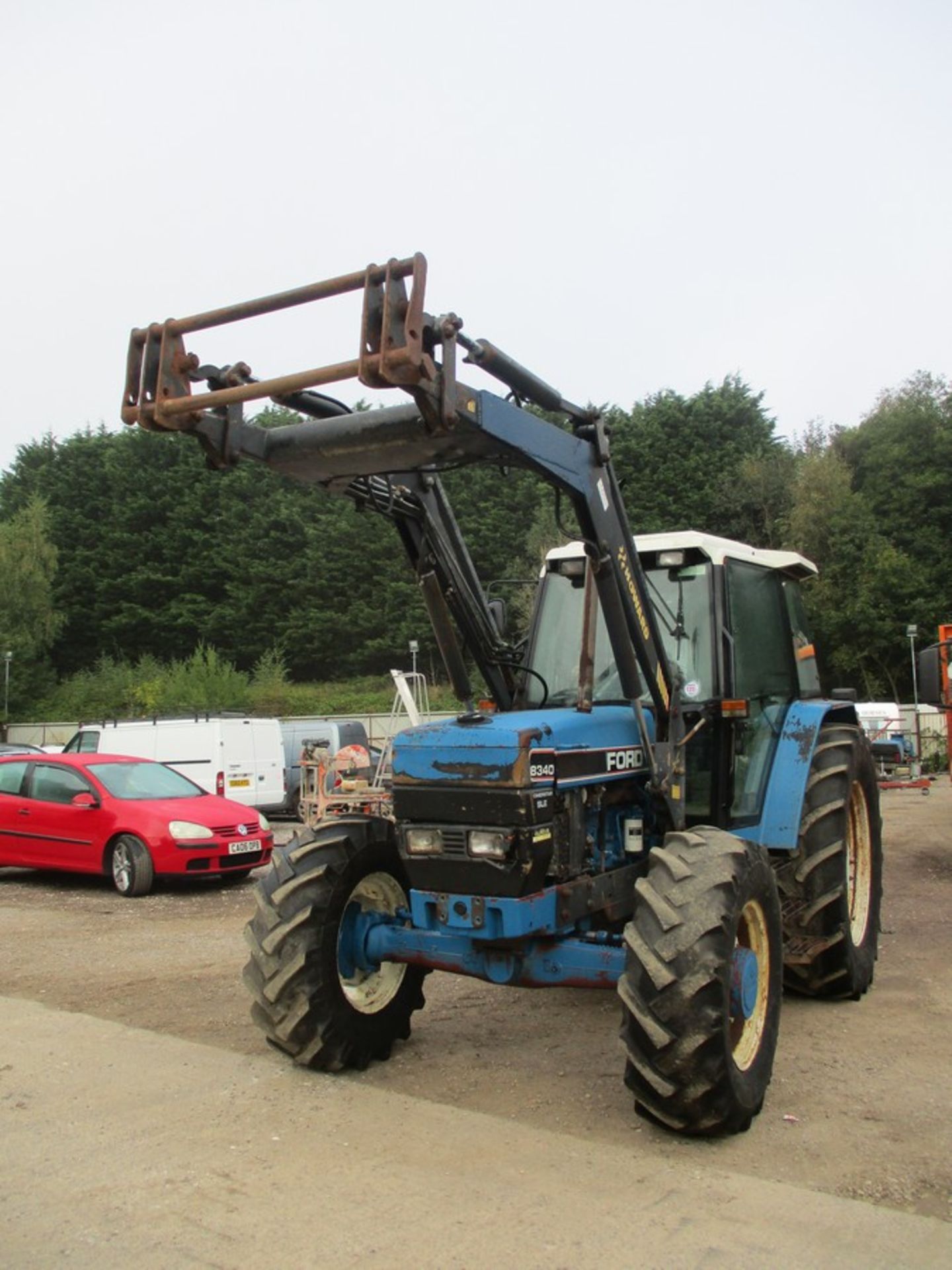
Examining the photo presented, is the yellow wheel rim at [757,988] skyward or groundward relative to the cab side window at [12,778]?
groundward

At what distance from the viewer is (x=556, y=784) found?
192 inches

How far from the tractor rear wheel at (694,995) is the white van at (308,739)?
54.0 feet

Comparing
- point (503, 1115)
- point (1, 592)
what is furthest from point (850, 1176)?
point (1, 592)

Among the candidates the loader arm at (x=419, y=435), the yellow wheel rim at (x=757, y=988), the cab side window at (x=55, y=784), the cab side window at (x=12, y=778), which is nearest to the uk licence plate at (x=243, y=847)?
the cab side window at (x=55, y=784)

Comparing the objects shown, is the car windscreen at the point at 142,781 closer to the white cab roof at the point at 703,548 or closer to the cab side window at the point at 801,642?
the white cab roof at the point at 703,548

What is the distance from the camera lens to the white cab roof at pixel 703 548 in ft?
20.2

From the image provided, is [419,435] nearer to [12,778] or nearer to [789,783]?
[789,783]

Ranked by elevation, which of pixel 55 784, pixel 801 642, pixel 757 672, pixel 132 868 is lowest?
pixel 132 868

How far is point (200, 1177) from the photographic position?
4.13 meters

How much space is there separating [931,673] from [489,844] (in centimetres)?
716

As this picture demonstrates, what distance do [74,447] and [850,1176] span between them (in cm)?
6064

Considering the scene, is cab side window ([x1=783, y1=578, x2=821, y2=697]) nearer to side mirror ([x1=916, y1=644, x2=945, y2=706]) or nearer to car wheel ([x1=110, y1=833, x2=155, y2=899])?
side mirror ([x1=916, y1=644, x2=945, y2=706])

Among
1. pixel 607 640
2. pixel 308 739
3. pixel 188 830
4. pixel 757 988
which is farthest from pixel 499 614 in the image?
pixel 308 739

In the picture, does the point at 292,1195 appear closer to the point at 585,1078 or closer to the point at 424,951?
the point at 424,951
